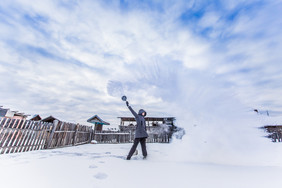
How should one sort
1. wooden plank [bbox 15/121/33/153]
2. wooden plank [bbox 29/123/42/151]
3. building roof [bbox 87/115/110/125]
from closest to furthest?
wooden plank [bbox 15/121/33/153]
wooden plank [bbox 29/123/42/151]
building roof [bbox 87/115/110/125]

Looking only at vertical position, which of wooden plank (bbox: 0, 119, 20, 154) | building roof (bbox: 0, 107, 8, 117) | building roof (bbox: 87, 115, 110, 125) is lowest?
wooden plank (bbox: 0, 119, 20, 154)

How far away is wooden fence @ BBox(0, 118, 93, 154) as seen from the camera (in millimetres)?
5066

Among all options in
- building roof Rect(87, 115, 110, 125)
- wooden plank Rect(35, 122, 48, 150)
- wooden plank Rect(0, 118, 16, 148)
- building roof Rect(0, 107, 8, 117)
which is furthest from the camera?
building roof Rect(87, 115, 110, 125)

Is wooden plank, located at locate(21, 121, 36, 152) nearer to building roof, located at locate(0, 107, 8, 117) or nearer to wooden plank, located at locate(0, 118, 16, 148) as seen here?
wooden plank, located at locate(0, 118, 16, 148)

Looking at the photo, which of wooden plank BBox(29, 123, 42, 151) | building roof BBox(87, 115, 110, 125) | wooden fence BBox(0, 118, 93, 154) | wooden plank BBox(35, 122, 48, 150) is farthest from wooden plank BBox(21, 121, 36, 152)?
building roof BBox(87, 115, 110, 125)

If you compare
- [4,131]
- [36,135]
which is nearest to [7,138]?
[4,131]

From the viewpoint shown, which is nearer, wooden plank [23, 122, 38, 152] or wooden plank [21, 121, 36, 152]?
wooden plank [21, 121, 36, 152]

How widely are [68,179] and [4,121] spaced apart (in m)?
4.86

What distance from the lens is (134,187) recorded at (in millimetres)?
2076

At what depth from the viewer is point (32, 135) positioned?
604 cm

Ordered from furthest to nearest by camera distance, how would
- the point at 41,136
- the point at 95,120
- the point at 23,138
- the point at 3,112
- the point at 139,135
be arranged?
the point at 95,120
the point at 3,112
the point at 41,136
the point at 23,138
the point at 139,135

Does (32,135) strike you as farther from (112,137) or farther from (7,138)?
(112,137)

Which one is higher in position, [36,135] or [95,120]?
[95,120]

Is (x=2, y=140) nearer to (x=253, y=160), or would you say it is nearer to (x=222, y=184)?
(x=222, y=184)
